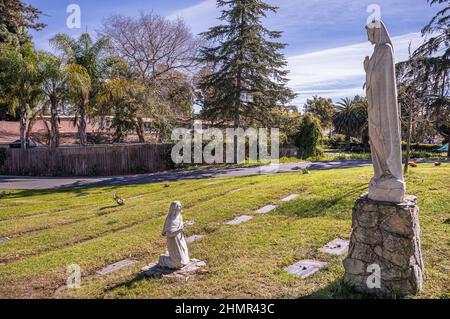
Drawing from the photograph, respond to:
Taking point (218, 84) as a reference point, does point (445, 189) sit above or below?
below

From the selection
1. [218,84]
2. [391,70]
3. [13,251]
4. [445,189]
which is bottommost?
[13,251]

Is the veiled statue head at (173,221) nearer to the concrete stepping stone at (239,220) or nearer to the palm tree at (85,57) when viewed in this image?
the concrete stepping stone at (239,220)

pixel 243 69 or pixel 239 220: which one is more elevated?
pixel 243 69

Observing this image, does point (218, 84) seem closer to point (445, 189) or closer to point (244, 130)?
point (244, 130)

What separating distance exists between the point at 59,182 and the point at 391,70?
712 inches

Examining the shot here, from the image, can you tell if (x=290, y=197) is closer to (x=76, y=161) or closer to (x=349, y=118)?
(x=76, y=161)

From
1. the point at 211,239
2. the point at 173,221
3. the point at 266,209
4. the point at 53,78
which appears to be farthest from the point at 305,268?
the point at 53,78

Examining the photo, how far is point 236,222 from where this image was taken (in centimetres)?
925

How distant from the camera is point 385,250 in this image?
4.92 m

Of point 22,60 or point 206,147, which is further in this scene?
point 206,147

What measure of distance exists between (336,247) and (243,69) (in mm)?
19696
